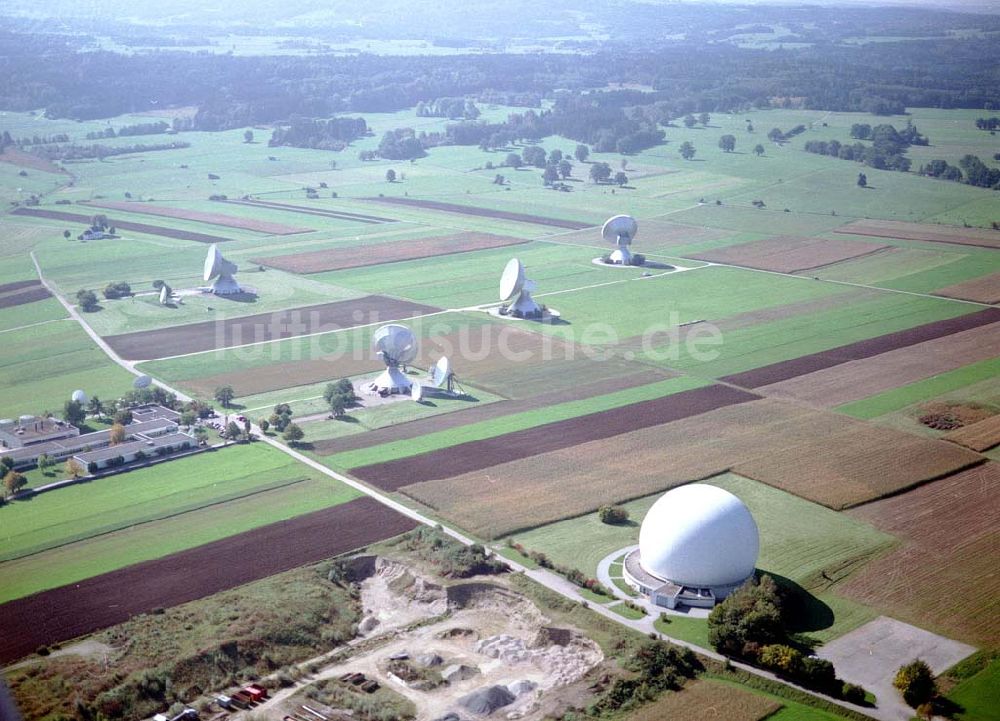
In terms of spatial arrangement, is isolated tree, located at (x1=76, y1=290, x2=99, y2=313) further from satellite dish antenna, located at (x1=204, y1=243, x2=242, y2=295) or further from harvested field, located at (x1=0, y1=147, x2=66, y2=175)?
harvested field, located at (x1=0, y1=147, x2=66, y2=175)

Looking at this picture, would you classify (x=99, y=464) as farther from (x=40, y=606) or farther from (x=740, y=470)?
(x=740, y=470)

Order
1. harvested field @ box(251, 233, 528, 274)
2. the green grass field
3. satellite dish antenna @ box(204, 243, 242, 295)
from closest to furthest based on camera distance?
the green grass field, satellite dish antenna @ box(204, 243, 242, 295), harvested field @ box(251, 233, 528, 274)

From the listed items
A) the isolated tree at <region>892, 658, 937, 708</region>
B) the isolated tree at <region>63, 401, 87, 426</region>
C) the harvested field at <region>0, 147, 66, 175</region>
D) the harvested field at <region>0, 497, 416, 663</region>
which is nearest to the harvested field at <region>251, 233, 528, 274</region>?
the isolated tree at <region>63, 401, 87, 426</region>

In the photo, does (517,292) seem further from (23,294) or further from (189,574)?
(189,574)

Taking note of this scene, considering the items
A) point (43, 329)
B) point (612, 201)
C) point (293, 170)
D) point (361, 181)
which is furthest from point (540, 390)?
point (293, 170)

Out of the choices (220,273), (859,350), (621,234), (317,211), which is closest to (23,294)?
(220,273)
